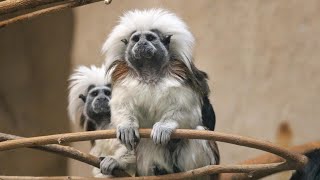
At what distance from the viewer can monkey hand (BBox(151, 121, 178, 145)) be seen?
124 inches

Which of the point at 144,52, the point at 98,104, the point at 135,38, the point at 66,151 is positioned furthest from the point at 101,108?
the point at 66,151

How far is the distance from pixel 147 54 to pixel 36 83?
298 centimetres

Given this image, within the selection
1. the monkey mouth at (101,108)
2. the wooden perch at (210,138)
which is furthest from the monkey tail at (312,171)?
the monkey mouth at (101,108)

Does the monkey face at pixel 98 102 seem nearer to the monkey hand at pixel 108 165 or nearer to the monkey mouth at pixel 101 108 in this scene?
the monkey mouth at pixel 101 108

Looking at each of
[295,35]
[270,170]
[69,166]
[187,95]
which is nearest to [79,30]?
[69,166]

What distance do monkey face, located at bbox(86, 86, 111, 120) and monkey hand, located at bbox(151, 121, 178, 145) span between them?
117cm

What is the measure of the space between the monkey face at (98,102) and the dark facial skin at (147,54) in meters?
0.81

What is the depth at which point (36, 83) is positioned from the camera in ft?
20.5

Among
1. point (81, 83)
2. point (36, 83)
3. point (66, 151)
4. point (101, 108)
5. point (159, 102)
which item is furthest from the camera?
point (36, 83)

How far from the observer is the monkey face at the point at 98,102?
435 cm

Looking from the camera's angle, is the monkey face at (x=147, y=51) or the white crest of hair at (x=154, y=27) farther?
the white crest of hair at (x=154, y=27)

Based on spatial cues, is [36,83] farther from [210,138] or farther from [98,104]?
[210,138]

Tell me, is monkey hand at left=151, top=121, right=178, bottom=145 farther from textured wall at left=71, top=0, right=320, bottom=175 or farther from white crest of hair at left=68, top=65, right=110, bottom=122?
textured wall at left=71, top=0, right=320, bottom=175

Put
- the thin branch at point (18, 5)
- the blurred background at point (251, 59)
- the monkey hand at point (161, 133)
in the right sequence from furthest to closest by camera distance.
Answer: the blurred background at point (251, 59) → the monkey hand at point (161, 133) → the thin branch at point (18, 5)
